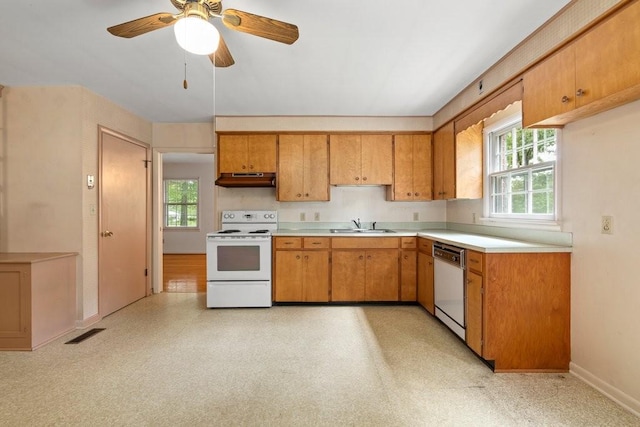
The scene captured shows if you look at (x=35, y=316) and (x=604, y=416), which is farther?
(x=35, y=316)

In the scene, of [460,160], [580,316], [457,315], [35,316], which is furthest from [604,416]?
[35,316]

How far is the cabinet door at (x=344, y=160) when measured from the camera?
159 inches

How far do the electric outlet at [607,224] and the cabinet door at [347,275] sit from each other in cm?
222

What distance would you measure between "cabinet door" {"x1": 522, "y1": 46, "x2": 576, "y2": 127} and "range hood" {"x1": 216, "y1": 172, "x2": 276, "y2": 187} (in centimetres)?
279

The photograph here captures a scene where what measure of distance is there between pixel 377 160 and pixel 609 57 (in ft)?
8.37

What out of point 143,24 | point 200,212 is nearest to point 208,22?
point 143,24

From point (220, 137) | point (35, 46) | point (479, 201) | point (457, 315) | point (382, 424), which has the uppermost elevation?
point (35, 46)

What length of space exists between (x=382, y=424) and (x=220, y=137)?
3616 millimetres

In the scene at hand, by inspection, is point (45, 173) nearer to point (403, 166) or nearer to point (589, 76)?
point (403, 166)

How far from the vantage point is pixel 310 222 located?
4.29 meters

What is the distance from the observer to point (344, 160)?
13.3 ft

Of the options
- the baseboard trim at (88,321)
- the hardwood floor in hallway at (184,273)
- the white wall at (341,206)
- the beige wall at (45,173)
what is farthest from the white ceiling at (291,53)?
the hardwood floor in hallway at (184,273)

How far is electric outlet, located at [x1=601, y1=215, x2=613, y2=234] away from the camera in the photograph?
74.9 inches

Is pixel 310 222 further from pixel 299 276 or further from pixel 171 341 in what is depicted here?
pixel 171 341
